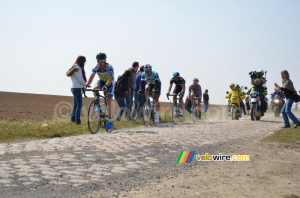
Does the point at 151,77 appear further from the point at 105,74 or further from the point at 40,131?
the point at 40,131

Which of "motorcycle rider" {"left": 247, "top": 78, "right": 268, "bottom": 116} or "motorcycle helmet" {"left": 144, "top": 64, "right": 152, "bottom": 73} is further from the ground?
"motorcycle helmet" {"left": 144, "top": 64, "right": 152, "bottom": 73}

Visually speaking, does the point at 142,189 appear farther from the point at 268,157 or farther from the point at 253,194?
the point at 268,157

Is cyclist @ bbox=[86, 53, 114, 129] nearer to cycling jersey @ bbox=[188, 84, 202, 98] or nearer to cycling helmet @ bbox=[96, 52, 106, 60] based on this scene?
A: cycling helmet @ bbox=[96, 52, 106, 60]

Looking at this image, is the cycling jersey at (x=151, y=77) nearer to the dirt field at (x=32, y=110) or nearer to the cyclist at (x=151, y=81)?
the cyclist at (x=151, y=81)

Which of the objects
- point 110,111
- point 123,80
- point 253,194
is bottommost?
point 253,194

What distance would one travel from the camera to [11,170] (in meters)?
5.89

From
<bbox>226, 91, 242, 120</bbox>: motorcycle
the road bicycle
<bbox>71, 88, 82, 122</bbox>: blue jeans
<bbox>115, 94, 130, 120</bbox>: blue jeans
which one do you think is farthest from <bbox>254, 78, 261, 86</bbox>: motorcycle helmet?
the road bicycle

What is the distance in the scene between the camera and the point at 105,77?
11.6m

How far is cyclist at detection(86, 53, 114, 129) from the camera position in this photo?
1119cm

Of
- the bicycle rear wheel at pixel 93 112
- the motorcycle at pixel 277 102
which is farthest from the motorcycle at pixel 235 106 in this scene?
the bicycle rear wheel at pixel 93 112

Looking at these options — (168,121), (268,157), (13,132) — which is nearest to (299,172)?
(268,157)

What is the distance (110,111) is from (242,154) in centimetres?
465

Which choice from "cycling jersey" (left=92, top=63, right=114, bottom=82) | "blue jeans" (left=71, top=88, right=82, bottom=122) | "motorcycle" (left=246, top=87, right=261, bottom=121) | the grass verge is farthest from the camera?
"motorcycle" (left=246, top=87, right=261, bottom=121)

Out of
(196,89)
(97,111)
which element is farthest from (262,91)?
(97,111)
